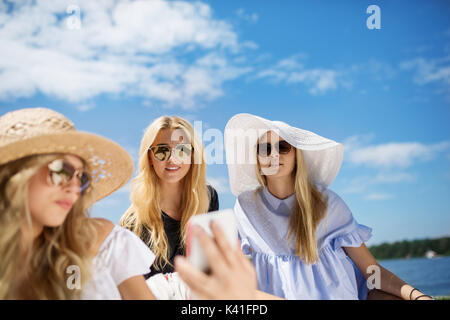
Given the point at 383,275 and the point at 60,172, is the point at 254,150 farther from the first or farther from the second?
the point at 60,172

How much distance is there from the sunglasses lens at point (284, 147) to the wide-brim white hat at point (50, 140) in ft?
5.40

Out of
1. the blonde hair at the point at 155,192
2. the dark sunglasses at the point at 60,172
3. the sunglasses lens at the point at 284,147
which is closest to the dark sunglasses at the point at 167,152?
the blonde hair at the point at 155,192

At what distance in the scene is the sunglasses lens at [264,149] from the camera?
3.58 m

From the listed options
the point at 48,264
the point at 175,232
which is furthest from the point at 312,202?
the point at 48,264

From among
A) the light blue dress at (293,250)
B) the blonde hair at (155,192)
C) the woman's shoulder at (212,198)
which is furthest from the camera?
the woman's shoulder at (212,198)

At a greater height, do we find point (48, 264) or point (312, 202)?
point (312, 202)

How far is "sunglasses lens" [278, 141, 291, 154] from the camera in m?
3.55

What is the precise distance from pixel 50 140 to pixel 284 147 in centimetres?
218

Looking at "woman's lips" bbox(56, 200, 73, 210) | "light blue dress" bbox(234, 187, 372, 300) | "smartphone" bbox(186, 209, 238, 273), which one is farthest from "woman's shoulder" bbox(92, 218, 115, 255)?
"light blue dress" bbox(234, 187, 372, 300)

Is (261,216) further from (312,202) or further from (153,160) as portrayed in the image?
(153,160)

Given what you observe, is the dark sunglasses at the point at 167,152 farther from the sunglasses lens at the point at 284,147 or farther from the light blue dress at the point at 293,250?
the sunglasses lens at the point at 284,147

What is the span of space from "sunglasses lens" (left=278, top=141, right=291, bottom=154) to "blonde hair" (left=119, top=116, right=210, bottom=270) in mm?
915
